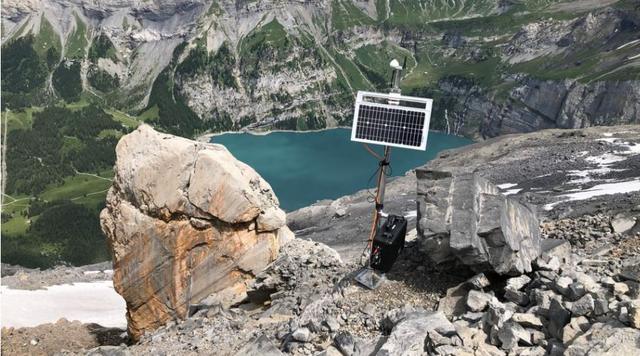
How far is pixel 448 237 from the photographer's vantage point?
15812mm

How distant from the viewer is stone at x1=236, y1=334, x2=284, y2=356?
1449cm

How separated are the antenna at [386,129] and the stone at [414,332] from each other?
133 inches

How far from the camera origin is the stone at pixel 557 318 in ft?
39.9

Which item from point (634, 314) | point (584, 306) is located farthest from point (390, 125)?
point (634, 314)

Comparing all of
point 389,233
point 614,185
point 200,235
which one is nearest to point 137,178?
point 200,235

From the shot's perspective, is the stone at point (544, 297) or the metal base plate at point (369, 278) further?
the metal base plate at point (369, 278)

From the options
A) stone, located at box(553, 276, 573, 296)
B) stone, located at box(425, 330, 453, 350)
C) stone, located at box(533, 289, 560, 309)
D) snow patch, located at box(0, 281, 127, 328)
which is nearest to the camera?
stone, located at box(425, 330, 453, 350)

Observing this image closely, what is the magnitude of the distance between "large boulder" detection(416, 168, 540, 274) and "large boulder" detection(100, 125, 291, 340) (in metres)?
11.0

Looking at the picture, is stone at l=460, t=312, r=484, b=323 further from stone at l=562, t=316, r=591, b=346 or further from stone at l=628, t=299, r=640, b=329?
stone at l=628, t=299, r=640, b=329

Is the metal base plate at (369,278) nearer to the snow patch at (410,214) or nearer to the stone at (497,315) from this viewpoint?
the stone at (497,315)

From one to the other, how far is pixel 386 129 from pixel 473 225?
4.28 meters

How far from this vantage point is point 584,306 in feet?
39.6

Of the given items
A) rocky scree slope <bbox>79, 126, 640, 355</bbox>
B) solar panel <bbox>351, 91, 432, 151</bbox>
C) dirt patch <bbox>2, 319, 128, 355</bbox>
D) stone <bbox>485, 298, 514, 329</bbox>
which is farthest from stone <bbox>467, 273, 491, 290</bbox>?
dirt patch <bbox>2, 319, 128, 355</bbox>

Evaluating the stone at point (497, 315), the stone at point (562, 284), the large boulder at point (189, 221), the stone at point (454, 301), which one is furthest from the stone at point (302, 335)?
the large boulder at point (189, 221)
